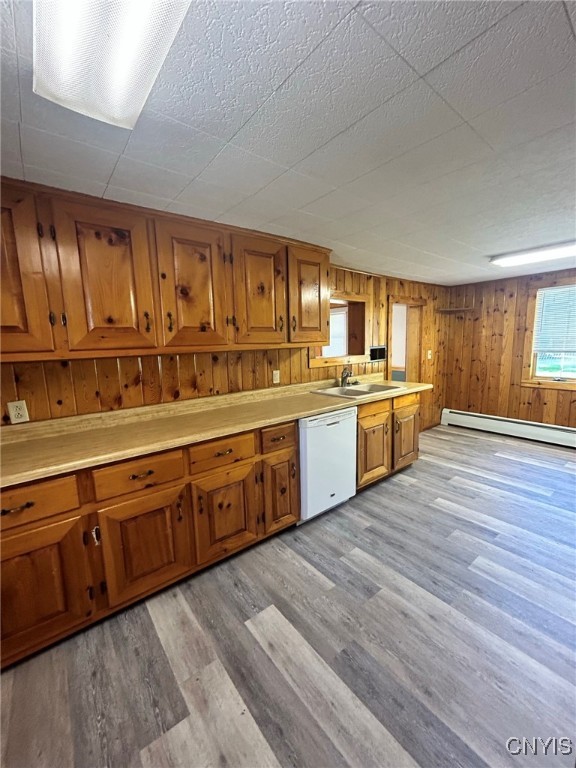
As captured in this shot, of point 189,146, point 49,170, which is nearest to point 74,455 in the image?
point 49,170

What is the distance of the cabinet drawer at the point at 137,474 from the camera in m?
1.57

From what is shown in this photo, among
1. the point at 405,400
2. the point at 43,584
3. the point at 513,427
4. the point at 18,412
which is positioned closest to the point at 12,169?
the point at 18,412

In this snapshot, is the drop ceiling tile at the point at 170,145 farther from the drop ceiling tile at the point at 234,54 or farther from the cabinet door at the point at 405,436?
the cabinet door at the point at 405,436

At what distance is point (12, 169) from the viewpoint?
4.77 ft

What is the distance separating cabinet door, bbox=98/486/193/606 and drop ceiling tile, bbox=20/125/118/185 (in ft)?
5.40

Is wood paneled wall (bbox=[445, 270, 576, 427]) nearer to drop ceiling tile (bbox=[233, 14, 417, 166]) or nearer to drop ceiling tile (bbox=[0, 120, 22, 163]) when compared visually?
drop ceiling tile (bbox=[233, 14, 417, 166])

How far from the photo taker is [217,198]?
1815 mm

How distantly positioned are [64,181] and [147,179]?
41 centimetres

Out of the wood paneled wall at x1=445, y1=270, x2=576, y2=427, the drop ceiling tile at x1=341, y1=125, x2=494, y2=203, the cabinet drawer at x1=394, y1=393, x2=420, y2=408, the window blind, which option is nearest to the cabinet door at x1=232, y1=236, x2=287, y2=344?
the drop ceiling tile at x1=341, y1=125, x2=494, y2=203

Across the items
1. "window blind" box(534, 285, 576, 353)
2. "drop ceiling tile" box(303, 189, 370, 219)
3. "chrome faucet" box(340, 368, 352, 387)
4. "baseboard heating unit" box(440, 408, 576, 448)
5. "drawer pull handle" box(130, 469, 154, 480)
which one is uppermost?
"drop ceiling tile" box(303, 189, 370, 219)

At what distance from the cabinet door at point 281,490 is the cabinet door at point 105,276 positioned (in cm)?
117

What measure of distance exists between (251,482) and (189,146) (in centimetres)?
188

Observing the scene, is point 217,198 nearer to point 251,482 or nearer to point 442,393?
point 251,482

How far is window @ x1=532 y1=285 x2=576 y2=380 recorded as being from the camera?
4.11m
